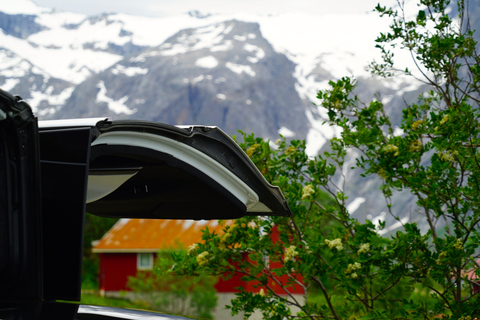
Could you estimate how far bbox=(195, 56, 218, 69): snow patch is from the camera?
527 ft

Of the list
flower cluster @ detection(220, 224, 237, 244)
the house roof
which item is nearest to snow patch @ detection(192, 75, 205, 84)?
the house roof

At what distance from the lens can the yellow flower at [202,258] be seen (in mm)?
5414

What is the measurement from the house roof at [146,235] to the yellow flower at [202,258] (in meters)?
31.4

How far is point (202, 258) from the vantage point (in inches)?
214

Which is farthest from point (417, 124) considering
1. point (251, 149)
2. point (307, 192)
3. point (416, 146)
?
point (251, 149)

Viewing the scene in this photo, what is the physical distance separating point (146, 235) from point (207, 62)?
128128mm

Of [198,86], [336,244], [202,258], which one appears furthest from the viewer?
[198,86]

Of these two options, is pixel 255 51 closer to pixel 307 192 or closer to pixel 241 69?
pixel 241 69

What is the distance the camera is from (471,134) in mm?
4605

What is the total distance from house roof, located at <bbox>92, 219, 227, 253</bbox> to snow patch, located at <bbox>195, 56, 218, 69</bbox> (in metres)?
122

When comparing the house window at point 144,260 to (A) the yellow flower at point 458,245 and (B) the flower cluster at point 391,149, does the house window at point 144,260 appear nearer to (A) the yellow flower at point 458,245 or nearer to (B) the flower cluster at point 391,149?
(B) the flower cluster at point 391,149

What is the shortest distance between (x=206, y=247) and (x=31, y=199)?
400 cm

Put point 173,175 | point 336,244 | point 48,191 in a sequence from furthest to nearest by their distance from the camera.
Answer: point 336,244, point 173,175, point 48,191

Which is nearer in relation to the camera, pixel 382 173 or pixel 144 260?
pixel 382 173
